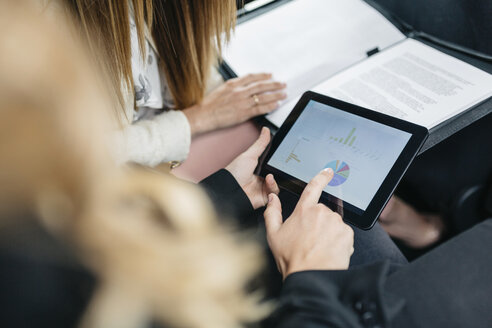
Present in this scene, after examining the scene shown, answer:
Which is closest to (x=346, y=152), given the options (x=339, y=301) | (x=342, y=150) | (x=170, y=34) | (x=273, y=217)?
(x=342, y=150)

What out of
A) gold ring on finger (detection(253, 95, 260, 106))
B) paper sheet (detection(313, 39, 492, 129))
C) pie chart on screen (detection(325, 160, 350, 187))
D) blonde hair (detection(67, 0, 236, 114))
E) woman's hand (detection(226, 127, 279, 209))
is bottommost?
woman's hand (detection(226, 127, 279, 209))

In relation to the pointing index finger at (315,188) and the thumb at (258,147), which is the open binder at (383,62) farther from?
the pointing index finger at (315,188)

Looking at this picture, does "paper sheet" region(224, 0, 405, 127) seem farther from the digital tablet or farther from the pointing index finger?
the pointing index finger

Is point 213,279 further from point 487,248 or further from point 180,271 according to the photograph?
point 487,248

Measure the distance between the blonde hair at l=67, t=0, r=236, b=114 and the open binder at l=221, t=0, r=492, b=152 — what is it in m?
0.10

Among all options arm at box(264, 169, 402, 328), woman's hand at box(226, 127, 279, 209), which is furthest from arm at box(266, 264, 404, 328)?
woman's hand at box(226, 127, 279, 209)

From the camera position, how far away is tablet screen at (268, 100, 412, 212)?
24.1 inches

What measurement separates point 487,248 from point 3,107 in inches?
22.4

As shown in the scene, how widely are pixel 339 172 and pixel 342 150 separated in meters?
0.04

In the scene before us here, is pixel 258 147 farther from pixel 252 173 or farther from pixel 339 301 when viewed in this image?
pixel 339 301

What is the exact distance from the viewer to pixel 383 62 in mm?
791

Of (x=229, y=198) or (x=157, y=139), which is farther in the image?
(x=157, y=139)

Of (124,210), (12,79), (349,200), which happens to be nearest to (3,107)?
(12,79)

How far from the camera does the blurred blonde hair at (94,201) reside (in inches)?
10.7
